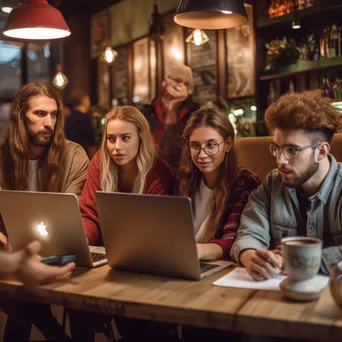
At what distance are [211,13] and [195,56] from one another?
3687 millimetres

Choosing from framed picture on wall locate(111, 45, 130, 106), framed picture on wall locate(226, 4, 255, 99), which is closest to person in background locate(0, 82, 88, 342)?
framed picture on wall locate(226, 4, 255, 99)

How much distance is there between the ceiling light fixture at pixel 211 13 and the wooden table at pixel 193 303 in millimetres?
1120

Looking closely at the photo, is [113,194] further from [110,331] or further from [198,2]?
[198,2]

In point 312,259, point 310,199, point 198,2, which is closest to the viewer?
point 312,259

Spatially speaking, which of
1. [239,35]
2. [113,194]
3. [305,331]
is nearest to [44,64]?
[239,35]

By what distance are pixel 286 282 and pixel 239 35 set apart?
4.33 meters

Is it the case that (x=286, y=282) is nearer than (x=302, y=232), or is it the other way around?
(x=286, y=282)

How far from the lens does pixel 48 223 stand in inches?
70.9

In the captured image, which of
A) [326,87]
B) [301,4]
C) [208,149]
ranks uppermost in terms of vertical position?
[301,4]

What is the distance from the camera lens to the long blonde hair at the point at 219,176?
6.85 feet

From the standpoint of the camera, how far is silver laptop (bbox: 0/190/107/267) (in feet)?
5.69

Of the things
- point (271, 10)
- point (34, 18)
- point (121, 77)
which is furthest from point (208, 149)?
point (121, 77)

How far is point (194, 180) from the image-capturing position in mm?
2254

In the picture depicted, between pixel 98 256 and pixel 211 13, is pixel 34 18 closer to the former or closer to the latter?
pixel 211 13
